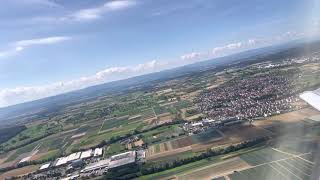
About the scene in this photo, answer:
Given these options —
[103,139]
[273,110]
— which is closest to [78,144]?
[103,139]

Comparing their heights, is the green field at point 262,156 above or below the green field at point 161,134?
above

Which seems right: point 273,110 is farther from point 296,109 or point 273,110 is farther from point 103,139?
point 103,139

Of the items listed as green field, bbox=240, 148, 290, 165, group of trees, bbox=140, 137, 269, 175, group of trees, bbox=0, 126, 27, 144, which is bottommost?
group of trees, bbox=0, 126, 27, 144

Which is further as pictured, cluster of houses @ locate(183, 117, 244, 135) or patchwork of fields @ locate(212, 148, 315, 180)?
cluster of houses @ locate(183, 117, 244, 135)

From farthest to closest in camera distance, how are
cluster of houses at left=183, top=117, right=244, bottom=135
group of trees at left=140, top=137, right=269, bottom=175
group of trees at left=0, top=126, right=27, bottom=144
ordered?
group of trees at left=0, top=126, right=27, bottom=144, cluster of houses at left=183, top=117, right=244, bottom=135, group of trees at left=140, top=137, right=269, bottom=175

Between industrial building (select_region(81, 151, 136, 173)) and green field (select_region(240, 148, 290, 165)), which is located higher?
green field (select_region(240, 148, 290, 165))

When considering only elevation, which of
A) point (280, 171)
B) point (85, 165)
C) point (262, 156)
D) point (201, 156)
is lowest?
point (85, 165)

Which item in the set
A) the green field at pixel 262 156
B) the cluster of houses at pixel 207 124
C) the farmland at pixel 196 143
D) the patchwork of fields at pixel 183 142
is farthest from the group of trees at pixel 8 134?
the green field at pixel 262 156

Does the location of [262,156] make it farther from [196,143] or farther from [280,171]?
[196,143]

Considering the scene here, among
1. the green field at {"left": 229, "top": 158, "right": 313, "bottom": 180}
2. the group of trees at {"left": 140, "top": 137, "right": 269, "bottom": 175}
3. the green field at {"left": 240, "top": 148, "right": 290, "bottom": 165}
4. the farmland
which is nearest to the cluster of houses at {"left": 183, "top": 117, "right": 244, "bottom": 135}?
the farmland

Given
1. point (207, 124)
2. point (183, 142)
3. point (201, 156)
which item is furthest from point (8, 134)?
point (201, 156)

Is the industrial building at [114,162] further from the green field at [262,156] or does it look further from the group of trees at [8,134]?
the group of trees at [8,134]

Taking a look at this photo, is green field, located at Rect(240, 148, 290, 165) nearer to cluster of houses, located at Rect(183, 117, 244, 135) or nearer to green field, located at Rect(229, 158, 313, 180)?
green field, located at Rect(229, 158, 313, 180)
